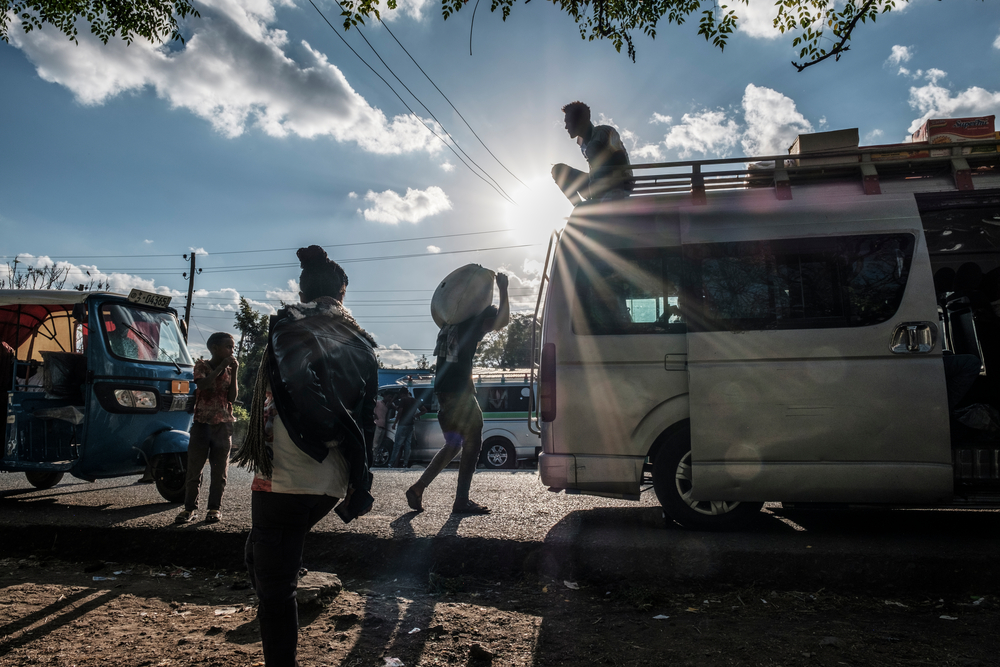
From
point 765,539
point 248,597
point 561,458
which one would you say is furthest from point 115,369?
point 765,539

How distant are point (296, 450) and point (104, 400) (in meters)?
4.60

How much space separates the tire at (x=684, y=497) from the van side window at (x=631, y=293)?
2.51 feet

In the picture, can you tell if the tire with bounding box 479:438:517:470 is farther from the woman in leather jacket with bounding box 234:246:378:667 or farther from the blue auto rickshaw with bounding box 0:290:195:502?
the woman in leather jacket with bounding box 234:246:378:667

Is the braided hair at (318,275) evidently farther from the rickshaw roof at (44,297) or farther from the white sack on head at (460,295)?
the rickshaw roof at (44,297)

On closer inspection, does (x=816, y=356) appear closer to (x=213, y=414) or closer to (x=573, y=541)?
(x=573, y=541)

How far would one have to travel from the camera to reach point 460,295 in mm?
Answer: 4504

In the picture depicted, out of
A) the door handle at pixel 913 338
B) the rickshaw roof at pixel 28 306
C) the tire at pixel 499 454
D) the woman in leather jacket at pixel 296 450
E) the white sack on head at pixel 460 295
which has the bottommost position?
the tire at pixel 499 454

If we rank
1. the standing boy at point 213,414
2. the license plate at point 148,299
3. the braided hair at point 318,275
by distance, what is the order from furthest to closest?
the license plate at point 148,299 < the standing boy at point 213,414 < the braided hair at point 318,275

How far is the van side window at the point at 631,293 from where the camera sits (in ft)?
13.6

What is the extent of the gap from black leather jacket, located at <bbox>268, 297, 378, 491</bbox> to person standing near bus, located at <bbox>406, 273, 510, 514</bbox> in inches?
85.9

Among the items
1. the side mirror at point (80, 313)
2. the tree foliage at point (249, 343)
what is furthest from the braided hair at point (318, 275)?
the tree foliage at point (249, 343)

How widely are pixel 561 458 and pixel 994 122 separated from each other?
4191 millimetres

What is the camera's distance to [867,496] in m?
3.77

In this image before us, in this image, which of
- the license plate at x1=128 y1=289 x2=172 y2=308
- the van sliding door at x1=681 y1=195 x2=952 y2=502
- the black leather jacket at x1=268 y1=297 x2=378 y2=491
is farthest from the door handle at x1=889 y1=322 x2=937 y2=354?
the license plate at x1=128 y1=289 x2=172 y2=308
